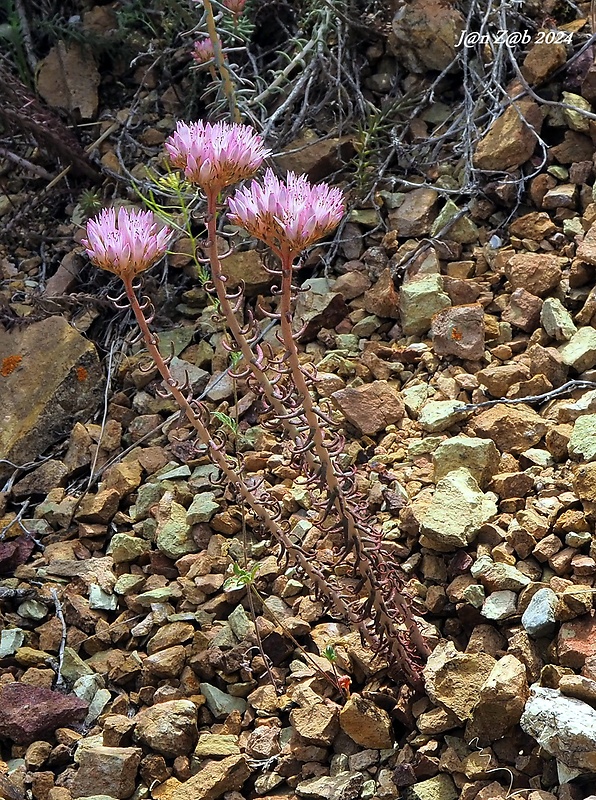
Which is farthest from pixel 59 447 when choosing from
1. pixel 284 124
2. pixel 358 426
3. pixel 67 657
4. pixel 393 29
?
pixel 393 29

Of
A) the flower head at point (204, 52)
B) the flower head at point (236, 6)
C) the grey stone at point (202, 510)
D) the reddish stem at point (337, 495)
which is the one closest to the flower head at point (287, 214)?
the reddish stem at point (337, 495)

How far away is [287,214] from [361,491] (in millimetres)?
1233

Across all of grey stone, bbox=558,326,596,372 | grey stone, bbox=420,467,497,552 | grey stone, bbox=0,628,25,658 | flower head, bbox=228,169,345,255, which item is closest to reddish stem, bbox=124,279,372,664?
grey stone, bbox=420,467,497,552

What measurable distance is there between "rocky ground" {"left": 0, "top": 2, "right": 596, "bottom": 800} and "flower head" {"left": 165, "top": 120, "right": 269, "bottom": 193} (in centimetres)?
97

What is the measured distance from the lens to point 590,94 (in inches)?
138

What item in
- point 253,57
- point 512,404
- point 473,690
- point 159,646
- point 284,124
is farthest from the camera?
point 253,57

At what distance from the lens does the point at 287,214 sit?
1.82 metres

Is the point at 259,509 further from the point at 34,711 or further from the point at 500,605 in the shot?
the point at 34,711

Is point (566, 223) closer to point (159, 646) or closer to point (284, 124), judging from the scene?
point (284, 124)

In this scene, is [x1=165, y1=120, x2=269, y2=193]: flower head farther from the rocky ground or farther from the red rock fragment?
the red rock fragment

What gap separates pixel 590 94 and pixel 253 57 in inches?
61.9

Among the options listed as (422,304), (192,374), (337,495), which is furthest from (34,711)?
(422,304)

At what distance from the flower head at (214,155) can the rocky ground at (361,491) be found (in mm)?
974

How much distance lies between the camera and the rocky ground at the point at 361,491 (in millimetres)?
2213
